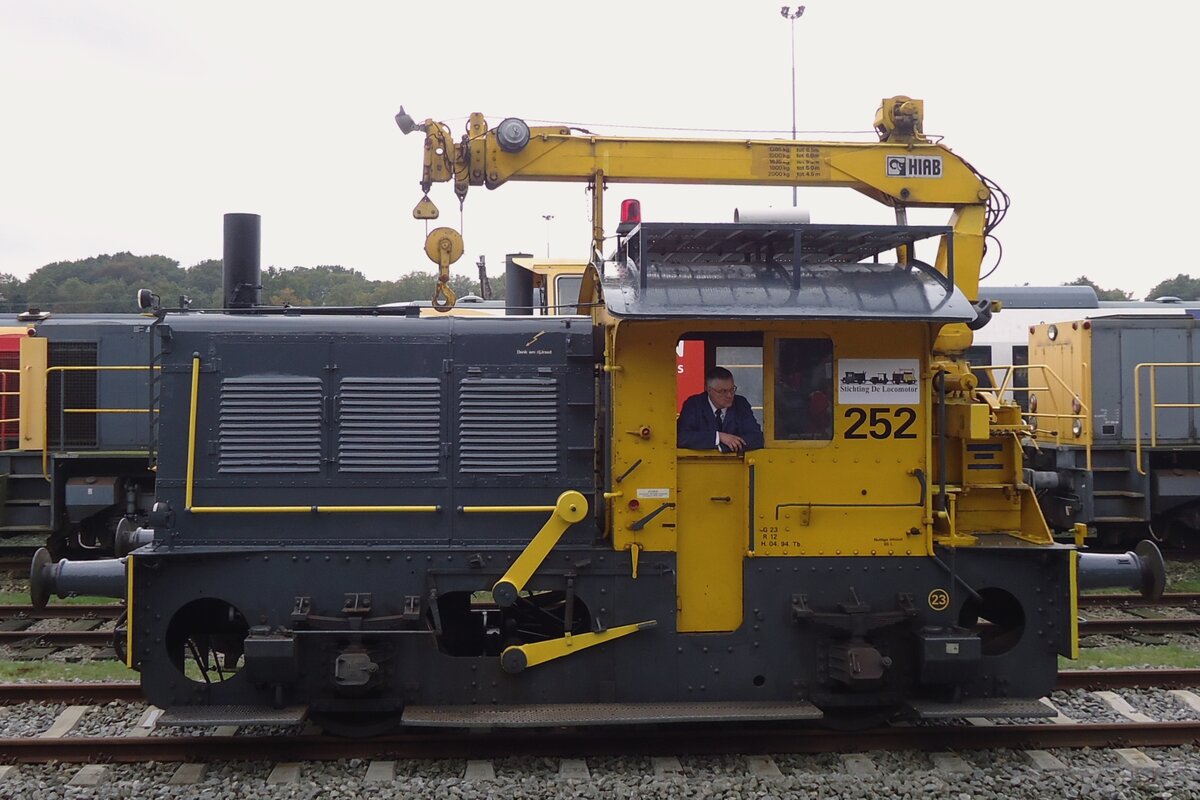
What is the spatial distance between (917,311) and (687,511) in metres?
1.83

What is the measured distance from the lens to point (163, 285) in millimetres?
36062

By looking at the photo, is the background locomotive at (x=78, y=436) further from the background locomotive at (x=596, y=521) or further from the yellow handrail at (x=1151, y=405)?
the yellow handrail at (x=1151, y=405)

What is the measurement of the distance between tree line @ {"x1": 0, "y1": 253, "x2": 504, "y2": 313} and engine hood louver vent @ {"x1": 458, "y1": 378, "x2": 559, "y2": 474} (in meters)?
27.1

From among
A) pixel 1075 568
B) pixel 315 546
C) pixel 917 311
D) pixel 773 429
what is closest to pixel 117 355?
pixel 315 546

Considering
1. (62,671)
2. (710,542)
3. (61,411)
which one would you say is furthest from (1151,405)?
(61,411)

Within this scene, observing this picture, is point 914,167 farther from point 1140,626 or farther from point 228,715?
point 228,715

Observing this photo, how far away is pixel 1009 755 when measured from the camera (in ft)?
19.4

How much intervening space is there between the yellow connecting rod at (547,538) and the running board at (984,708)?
2431 mm

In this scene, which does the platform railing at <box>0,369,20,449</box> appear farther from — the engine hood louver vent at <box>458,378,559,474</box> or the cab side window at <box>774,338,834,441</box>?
the cab side window at <box>774,338,834,441</box>

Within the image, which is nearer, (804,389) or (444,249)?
(804,389)

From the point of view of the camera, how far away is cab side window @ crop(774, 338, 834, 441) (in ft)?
19.0

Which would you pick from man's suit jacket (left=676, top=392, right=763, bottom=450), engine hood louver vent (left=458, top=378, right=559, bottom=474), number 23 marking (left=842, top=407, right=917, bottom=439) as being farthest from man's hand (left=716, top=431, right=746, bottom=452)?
engine hood louver vent (left=458, top=378, right=559, bottom=474)

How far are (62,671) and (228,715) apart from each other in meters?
3.03

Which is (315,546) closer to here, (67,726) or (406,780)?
(406,780)
